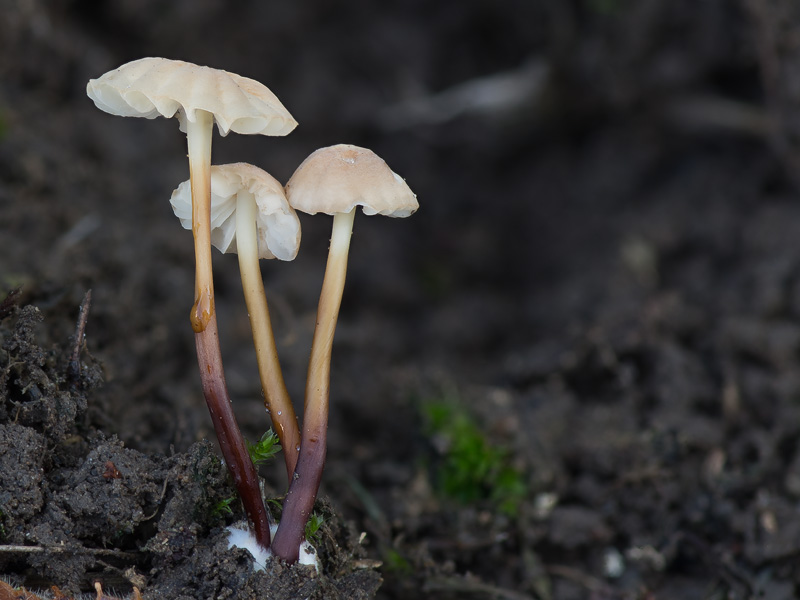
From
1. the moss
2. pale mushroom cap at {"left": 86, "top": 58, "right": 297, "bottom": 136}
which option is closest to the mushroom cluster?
pale mushroom cap at {"left": 86, "top": 58, "right": 297, "bottom": 136}

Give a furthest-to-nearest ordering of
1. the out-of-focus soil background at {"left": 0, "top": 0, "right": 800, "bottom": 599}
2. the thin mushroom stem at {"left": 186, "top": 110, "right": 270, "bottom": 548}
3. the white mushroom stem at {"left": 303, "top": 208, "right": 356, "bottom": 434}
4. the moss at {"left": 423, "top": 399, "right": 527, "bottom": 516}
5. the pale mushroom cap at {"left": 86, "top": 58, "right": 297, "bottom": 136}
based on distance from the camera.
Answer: the moss at {"left": 423, "top": 399, "right": 527, "bottom": 516}
the out-of-focus soil background at {"left": 0, "top": 0, "right": 800, "bottom": 599}
the white mushroom stem at {"left": 303, "top": 208, "right": 356, "bottom": 434}
the thin mushroom stem at {"left": 186, "top": 110, "right": 270, "bottom": 548}
the pale mushroom cap at {"left": 86, "top": 58, "right": 297, "bottom": 136}

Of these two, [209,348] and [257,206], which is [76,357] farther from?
[257,206]

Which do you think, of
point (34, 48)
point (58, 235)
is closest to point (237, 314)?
point (58, 235)

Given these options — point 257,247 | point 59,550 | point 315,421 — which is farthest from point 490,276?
point 59,550

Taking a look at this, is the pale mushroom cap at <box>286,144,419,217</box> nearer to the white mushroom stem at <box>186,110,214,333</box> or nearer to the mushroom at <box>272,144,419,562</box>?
the mushroom at <box>272,144,419,562</box>

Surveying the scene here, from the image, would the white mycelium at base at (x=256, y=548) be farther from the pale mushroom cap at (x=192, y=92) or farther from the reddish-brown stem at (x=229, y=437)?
the pale mushroom cap at (x=192, y=92)

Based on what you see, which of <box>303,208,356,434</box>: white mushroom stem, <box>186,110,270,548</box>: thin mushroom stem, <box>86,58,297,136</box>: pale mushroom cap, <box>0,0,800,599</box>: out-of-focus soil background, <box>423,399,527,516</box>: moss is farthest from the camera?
<box>423,399,527,516</box>: moss

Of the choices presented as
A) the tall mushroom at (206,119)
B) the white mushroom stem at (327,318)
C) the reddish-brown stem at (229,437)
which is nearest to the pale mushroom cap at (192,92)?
the tall mushroom at (206,119)

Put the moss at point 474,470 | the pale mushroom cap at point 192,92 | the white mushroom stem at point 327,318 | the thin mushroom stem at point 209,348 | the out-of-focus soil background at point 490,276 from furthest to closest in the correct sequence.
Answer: the moss at point 474,470 < the out-of-focus soil background at point 490,276 < the white mushroom stem at point 327,318 < the thin mushroom stem at point 209,348 < the pale mushroom cap at point 192,92

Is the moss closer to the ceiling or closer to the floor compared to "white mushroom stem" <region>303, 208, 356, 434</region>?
closer to the floor
